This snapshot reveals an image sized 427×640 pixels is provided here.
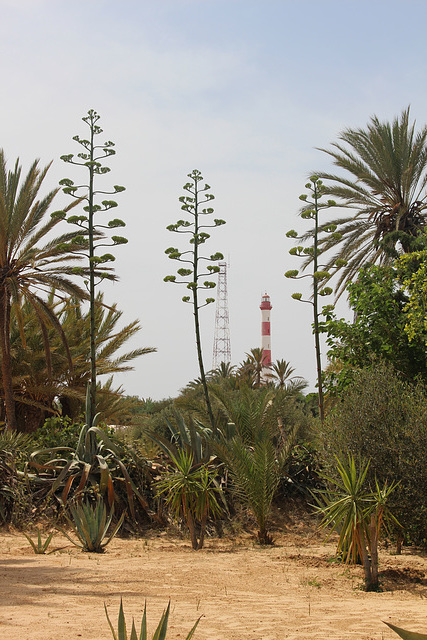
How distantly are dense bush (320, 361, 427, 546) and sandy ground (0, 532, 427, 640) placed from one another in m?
0.83

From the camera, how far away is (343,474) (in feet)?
26.2

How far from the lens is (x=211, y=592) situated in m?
6.88

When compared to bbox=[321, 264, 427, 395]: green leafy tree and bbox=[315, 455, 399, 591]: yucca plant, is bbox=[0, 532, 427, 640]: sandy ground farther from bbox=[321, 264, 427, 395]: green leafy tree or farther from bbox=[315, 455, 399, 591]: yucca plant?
bbox=[321, 264, 427, 395]: green leafy tree

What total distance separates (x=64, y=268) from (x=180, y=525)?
652cm

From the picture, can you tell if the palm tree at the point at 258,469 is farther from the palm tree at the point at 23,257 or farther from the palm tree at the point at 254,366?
the palm tree at the point at 254,366

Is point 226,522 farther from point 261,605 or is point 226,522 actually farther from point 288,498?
point 261,605

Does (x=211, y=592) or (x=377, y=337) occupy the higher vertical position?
(x=377, y=337)

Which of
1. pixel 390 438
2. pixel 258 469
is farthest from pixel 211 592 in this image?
pixel 258 469

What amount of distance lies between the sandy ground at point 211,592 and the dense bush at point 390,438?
2.73 feet

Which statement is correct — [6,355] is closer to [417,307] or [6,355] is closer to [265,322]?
[417,307]

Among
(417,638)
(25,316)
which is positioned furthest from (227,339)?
(417,638)

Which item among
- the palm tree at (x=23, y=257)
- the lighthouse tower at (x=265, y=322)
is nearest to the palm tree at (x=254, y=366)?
the lighthouse tower at (x=265, y=322)

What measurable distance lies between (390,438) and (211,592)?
346 centimetres

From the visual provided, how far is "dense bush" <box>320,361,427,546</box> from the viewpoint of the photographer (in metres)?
8.83
